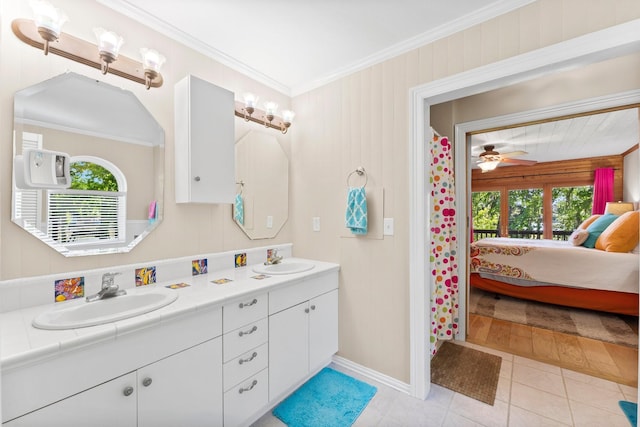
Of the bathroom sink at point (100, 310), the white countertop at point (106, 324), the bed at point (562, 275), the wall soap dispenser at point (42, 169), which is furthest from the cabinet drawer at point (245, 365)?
the bed at point (562, 275)

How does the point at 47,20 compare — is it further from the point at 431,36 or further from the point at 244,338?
the point at 431,36

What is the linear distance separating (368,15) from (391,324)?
2029mm

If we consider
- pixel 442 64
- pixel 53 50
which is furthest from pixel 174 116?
pixel 442 64

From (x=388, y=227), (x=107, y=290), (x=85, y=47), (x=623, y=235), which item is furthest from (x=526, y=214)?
(x=85, y=47)

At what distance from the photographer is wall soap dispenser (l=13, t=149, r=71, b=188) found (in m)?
1.28

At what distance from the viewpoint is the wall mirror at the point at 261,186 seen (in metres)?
2.25

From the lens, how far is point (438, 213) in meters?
2.50

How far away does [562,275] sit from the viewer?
3.46 m

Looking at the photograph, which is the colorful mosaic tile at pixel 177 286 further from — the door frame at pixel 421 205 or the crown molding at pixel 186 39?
the crown molding at pixel 186 39

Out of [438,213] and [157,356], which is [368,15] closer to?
[438,213]

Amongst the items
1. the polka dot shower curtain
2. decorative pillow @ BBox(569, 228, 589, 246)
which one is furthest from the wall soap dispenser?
decorative pillow @ BBox(569, 228, 589, 246)

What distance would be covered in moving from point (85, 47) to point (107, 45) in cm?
12

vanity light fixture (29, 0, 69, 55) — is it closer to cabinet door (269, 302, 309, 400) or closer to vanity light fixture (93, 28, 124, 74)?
vanity light fixture (93, 28, 124, 74)

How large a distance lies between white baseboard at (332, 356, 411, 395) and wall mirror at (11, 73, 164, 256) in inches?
67.8
